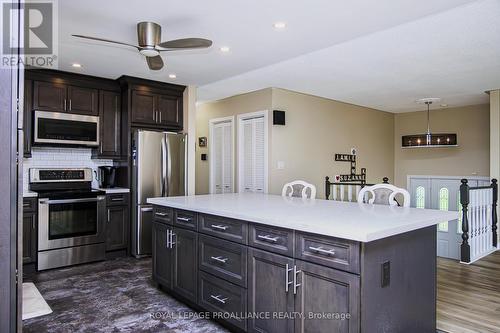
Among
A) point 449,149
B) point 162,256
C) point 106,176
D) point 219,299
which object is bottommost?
point 219,299

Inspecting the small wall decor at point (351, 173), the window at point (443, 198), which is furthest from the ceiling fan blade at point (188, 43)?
the window at point (443, 198)

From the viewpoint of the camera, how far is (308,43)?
137 inches

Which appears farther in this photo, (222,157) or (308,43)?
(222,157)

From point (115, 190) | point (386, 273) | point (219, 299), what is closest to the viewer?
point (386, 273)

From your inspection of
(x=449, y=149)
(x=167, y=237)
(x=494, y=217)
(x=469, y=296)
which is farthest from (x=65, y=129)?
(x=449, y=149)

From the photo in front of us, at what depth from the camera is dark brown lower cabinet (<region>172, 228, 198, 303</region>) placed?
2.77 meters

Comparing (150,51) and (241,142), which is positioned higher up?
(150,51)

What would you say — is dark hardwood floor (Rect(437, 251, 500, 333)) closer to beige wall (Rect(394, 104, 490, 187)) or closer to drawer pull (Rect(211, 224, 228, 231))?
drawer pull (Rect(211, 224, 228, 231))

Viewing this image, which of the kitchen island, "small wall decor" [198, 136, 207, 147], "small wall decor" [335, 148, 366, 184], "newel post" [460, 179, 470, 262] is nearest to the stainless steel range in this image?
the kitchen island

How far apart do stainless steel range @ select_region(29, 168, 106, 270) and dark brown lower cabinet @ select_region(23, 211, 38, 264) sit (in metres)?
0.05

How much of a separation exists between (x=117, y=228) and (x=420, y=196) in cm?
628

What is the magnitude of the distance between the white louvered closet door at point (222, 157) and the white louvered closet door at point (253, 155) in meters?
0.38

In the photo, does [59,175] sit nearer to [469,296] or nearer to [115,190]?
[115,190]

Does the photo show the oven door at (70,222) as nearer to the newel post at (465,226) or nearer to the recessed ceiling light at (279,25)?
the recessed ceiling light at (279,25)
